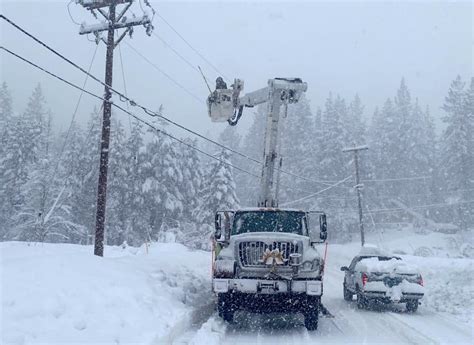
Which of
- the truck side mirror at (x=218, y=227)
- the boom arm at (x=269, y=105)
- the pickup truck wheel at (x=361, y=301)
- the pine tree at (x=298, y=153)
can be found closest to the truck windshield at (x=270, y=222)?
the truck side mirror at (x=218, y=227)

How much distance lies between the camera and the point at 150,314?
9.40 metres

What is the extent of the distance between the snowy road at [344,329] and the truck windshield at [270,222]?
220 cm

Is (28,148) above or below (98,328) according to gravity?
above

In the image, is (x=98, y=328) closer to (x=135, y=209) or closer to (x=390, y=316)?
(x=390, y=316)

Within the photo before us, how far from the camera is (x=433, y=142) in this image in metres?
70.3

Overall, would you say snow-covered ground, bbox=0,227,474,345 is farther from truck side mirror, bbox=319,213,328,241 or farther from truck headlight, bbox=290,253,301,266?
truck side mirror, bbox=319,213,328,241

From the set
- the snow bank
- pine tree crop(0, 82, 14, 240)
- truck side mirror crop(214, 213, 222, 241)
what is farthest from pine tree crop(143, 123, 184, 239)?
truck side mirror crop(214, 213, 222, 241)

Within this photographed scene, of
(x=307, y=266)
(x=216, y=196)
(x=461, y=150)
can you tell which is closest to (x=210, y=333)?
(x=307, y=266)

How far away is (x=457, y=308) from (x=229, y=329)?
670cm

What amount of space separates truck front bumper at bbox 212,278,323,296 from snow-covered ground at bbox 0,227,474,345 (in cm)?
83

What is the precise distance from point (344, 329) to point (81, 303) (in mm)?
5681

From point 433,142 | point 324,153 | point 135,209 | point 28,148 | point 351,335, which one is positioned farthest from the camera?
point 433,142

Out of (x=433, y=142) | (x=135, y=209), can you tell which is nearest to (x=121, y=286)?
(x=135, y=209)

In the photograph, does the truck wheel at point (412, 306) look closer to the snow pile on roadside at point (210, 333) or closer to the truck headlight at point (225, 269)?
the snow pile on roadside at point (210, 333)
